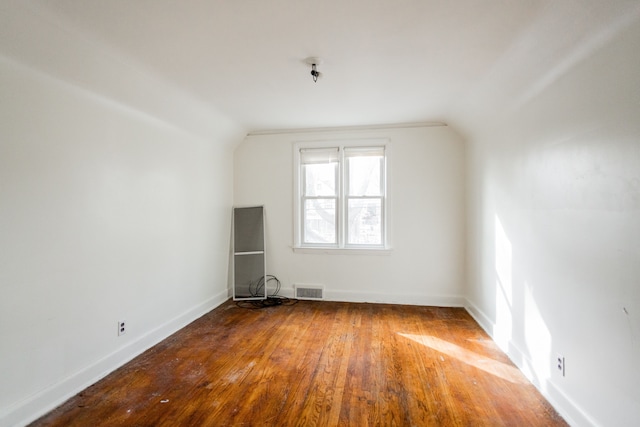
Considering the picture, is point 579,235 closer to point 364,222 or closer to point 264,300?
point 364,222

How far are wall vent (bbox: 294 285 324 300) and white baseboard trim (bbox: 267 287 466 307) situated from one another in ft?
0.24

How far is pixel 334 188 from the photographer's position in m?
4.58

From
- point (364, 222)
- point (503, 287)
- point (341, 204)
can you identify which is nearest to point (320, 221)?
point (341, 204)

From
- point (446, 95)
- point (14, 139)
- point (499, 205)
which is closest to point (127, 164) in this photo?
point (14, 139)

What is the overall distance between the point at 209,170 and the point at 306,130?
4.76 ft

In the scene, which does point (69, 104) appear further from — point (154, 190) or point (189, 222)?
point (189, 222)

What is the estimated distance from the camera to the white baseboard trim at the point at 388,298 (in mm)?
4246

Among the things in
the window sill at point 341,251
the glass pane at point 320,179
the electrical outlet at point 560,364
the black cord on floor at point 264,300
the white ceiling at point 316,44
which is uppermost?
the white ceiling at point 316,44

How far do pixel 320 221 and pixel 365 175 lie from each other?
925mm

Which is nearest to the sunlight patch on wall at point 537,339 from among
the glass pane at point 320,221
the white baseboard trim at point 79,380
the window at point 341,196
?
the window at point 341,196

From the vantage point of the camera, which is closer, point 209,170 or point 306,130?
point 209,170

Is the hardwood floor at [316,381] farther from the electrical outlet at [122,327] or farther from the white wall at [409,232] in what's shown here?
the white wall at [409,232]

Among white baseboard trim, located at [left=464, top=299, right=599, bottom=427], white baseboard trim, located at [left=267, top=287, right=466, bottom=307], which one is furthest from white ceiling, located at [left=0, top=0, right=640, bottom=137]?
white baseboard trim, located at [left=267, top=287, right=466, bottom=307]

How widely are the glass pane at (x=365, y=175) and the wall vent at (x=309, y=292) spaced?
4.71ft
